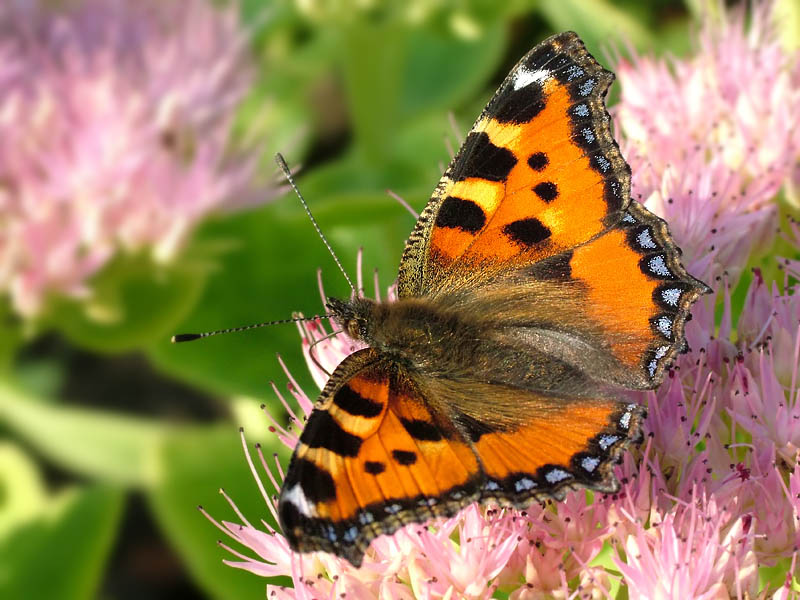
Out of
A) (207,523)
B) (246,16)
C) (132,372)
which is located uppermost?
(246,16)

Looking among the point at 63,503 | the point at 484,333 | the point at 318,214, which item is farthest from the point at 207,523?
the point at 484,333

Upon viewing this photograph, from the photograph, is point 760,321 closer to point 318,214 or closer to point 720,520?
point 720,520

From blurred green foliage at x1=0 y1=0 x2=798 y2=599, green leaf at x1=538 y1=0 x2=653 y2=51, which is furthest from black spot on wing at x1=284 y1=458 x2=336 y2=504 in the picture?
green leaf at x1=538 y1=0 x2=653 y2=51

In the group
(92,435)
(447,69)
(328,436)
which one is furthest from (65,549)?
(447,69)

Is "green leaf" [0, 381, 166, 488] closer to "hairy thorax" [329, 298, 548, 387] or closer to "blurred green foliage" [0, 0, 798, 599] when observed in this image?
"blurred green foliage" [0, 0, 798, 599]

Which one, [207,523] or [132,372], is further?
[132,372]
